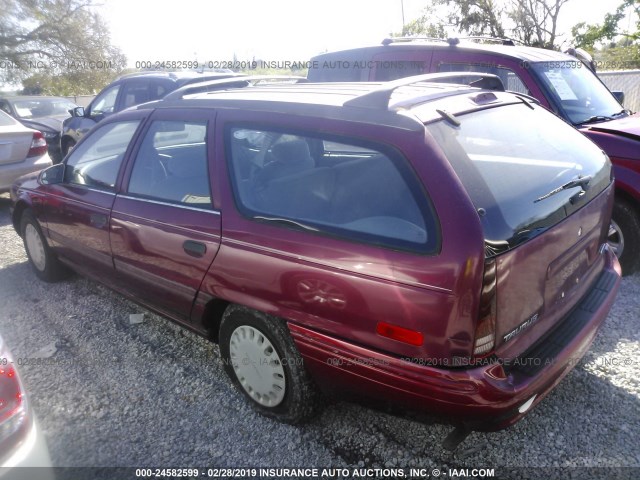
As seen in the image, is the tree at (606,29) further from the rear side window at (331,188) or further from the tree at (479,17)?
the rear side window at (331,188)

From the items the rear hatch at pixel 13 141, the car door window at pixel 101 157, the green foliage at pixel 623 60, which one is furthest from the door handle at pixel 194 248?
the green foliage at pixel 623 60

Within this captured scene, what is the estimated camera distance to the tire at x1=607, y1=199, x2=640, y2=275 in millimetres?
4092

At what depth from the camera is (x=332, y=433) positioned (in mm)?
2652

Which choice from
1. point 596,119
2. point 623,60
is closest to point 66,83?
point 623,60

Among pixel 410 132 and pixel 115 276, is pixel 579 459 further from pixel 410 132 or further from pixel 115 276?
pixel 115 276

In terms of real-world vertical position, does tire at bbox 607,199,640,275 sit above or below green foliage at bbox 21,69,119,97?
above

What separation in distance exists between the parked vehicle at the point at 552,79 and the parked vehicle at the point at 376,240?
134 cm

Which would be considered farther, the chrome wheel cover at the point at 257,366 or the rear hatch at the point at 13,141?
the rear hatch at the point at 13,141

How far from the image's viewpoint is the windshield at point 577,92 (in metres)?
4.59

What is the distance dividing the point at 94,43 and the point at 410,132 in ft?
100

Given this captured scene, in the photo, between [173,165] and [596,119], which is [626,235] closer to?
[596,119]

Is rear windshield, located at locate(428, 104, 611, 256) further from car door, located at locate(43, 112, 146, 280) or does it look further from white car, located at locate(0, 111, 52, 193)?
white car, located at locate(0, 111, 52, 193)

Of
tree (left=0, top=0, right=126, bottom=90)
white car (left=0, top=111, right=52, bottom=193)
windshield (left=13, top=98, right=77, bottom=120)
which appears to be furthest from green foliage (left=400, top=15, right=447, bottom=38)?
white car (left=0, top=111, right=52, bottom=193)

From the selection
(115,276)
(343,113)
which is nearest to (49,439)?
(115,276)
